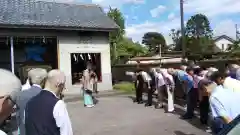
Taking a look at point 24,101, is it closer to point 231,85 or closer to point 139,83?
point 231,85

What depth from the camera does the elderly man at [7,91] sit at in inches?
91.3

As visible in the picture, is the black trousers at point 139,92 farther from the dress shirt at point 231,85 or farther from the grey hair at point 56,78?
the grey hair at point 56,78

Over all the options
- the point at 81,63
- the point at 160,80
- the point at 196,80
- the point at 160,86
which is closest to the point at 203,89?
the point at 196,80

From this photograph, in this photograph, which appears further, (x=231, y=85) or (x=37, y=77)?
(x=231, y=85)

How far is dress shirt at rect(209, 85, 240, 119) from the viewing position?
504 centimetres

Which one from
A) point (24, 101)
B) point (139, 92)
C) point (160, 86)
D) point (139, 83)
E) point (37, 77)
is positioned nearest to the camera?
point (24, 101)

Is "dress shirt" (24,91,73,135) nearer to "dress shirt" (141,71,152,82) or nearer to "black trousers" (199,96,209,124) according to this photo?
"black trousers" (199,96,209,124)

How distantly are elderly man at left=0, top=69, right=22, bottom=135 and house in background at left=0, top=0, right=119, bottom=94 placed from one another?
17.6m

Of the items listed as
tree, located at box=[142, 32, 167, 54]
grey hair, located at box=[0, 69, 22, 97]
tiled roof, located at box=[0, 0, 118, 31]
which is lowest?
grey hair, located at box=[0, 69, 22, 97]

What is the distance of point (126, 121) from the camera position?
1211 centimetres

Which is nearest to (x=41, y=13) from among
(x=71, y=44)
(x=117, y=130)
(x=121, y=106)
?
(x=71, y=44)

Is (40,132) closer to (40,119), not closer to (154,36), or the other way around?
(40,119)

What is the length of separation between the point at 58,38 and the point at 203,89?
43.9 feet

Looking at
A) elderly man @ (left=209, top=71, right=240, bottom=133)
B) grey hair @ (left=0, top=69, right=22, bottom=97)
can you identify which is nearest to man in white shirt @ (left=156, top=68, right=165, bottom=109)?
elderly man @ (left=209, top=71, right=240, bottom=133)
